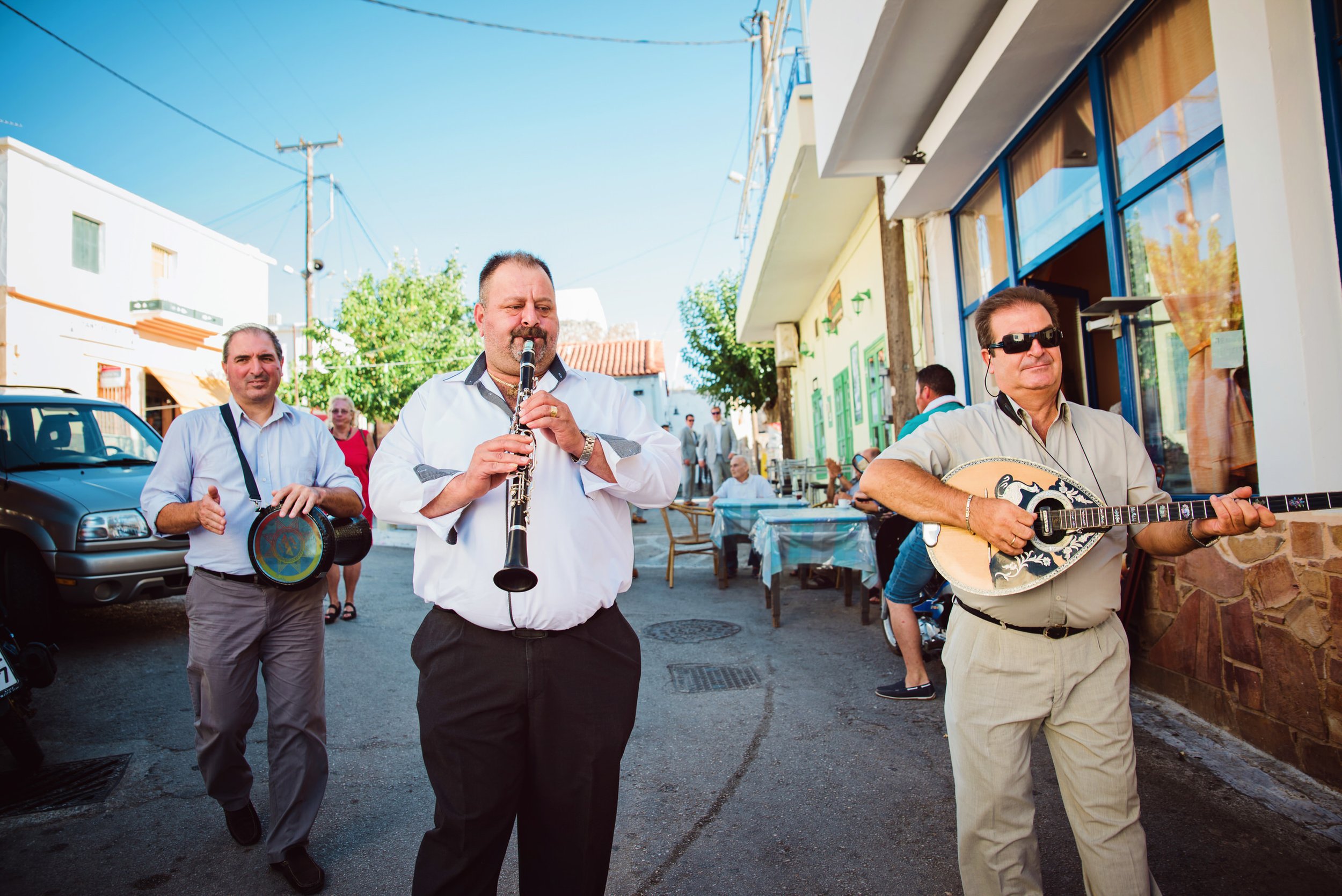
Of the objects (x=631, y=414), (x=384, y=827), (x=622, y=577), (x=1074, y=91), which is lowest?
(x=384, y=827)

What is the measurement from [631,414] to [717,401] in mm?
23713

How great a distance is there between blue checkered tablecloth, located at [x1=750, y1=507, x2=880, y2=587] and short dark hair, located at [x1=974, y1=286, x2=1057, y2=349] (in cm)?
429

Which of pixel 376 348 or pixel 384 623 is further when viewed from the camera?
pixel 376 348

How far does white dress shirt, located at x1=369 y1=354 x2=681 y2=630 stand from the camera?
6.56 feet

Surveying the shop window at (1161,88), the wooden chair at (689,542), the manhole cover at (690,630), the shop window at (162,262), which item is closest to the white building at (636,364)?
the shop window at (162,262)

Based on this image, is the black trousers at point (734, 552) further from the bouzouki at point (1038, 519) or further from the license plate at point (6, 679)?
the bouzouki at point (1038, 519)

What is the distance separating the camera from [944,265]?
7770 millimetres

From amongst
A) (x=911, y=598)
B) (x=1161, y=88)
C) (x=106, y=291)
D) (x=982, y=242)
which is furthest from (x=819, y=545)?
(x=106, y=291)

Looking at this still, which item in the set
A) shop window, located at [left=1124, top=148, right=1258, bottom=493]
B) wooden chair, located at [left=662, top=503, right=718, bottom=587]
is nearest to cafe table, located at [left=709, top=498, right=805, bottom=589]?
wooden chair, located at [left=662, top=503, right=718, bottom=587]

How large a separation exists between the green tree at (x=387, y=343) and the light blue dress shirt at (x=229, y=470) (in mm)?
19352

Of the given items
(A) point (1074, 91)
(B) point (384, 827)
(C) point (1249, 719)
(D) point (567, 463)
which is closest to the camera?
(D) point (567, 463)

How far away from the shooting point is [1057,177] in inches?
224

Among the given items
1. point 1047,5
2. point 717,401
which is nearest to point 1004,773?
point 1047,5

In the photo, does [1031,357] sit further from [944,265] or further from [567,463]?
[944,265]
